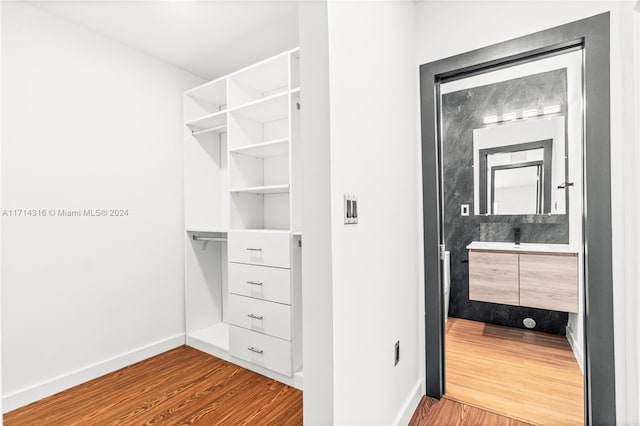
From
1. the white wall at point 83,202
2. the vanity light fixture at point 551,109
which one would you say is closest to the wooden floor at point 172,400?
the white wall at point 83,202

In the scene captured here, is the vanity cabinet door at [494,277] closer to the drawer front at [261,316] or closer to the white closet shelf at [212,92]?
the drawer front at [261,316]

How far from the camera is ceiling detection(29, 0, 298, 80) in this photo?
2107 millimetres

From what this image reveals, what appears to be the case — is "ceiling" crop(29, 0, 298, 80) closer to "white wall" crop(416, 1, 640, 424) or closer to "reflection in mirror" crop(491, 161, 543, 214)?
"white wall" crop(416, 1, 640, 424)

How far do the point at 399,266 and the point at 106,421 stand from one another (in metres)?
1.91

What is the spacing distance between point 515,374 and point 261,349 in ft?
5.86

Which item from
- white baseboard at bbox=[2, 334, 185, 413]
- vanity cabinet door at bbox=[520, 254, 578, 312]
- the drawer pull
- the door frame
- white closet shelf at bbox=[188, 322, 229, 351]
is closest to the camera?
the door frame

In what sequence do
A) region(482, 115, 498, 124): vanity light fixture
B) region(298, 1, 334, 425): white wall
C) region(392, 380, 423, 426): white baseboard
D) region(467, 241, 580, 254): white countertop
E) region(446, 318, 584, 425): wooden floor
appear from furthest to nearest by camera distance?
region(482, 115, 498, 124): vanity light fixture → region(467, 241, 580, 254): white countertop → region(446, 318, 584, 425): wooden floor → region(392, 380, 423, 426): white baseboard → region(298, 1, 334, 425): white wall

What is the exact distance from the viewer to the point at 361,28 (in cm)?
136

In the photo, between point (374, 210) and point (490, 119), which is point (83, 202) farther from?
point (490, 119)

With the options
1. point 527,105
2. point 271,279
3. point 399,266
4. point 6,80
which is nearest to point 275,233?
point 271,279

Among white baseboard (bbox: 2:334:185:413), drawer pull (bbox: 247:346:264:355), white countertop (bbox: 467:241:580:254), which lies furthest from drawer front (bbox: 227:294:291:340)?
white countertop (bbox: 467:241:580:254)

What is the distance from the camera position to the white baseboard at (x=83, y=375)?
2000 mm

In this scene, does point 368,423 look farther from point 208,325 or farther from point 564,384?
point 208,325

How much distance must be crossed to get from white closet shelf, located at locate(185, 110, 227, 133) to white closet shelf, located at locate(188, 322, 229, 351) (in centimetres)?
183
